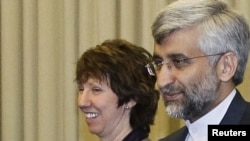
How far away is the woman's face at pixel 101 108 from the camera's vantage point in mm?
2211

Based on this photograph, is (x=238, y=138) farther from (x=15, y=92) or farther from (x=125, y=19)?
(x=15, y=92)

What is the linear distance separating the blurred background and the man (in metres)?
1.18

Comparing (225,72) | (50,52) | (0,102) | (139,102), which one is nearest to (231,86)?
(225,72)

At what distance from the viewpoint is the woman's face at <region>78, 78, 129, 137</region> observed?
7.25ft

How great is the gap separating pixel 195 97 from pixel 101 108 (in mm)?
426

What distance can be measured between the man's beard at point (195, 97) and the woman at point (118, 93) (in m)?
0.31

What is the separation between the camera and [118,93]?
2207mm

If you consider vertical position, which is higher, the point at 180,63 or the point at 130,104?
the point at 180,63

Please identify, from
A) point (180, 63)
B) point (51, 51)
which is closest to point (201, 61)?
point (180, 63)

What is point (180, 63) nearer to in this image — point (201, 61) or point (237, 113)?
point (201, 61)

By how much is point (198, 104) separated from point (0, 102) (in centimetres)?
165

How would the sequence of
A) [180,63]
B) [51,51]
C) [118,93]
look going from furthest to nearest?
[51,51] → [118,93] → [180,63]

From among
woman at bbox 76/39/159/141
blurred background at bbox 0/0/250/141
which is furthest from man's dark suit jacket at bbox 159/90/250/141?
blurred background at bbox 0/0/250/141

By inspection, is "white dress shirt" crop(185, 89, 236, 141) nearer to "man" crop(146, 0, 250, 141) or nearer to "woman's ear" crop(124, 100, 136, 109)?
"man" crop(146, 0, 250, 141)
